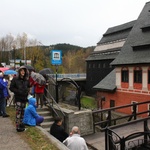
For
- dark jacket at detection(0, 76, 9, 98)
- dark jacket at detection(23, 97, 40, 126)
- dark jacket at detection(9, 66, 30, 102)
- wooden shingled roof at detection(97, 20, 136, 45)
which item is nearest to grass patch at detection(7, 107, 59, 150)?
dark jacket at detection(23, 97, 40, 126)

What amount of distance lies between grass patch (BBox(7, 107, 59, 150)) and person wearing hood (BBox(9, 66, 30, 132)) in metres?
0.34

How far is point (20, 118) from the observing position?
6.96 m

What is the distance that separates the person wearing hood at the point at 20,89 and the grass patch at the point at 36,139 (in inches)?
13.3

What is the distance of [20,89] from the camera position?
6852mm

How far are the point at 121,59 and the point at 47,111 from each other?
16466 mm

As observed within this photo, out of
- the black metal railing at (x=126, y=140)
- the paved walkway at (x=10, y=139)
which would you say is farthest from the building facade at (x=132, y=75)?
Answer: the paved walkway at (x=10, y=139)

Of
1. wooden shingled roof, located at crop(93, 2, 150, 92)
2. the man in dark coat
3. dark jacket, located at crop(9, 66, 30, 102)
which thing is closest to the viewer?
dark jacket, located at crop(9, 66, 30, 102)

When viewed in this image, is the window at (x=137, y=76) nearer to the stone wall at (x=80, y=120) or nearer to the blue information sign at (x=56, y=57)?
the blue information sign at (x=56, y=57)

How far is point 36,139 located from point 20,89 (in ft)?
5.10

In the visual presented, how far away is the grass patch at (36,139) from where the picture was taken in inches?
229

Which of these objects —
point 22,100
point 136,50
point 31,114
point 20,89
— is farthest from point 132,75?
point 20,89

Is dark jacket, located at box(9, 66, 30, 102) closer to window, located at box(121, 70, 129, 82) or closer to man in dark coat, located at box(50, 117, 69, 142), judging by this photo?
man in dark coat, located at box(50, 117, 69, 142)

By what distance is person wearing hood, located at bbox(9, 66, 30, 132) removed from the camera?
685 cm

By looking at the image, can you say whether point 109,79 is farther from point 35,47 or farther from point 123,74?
point 35,47
